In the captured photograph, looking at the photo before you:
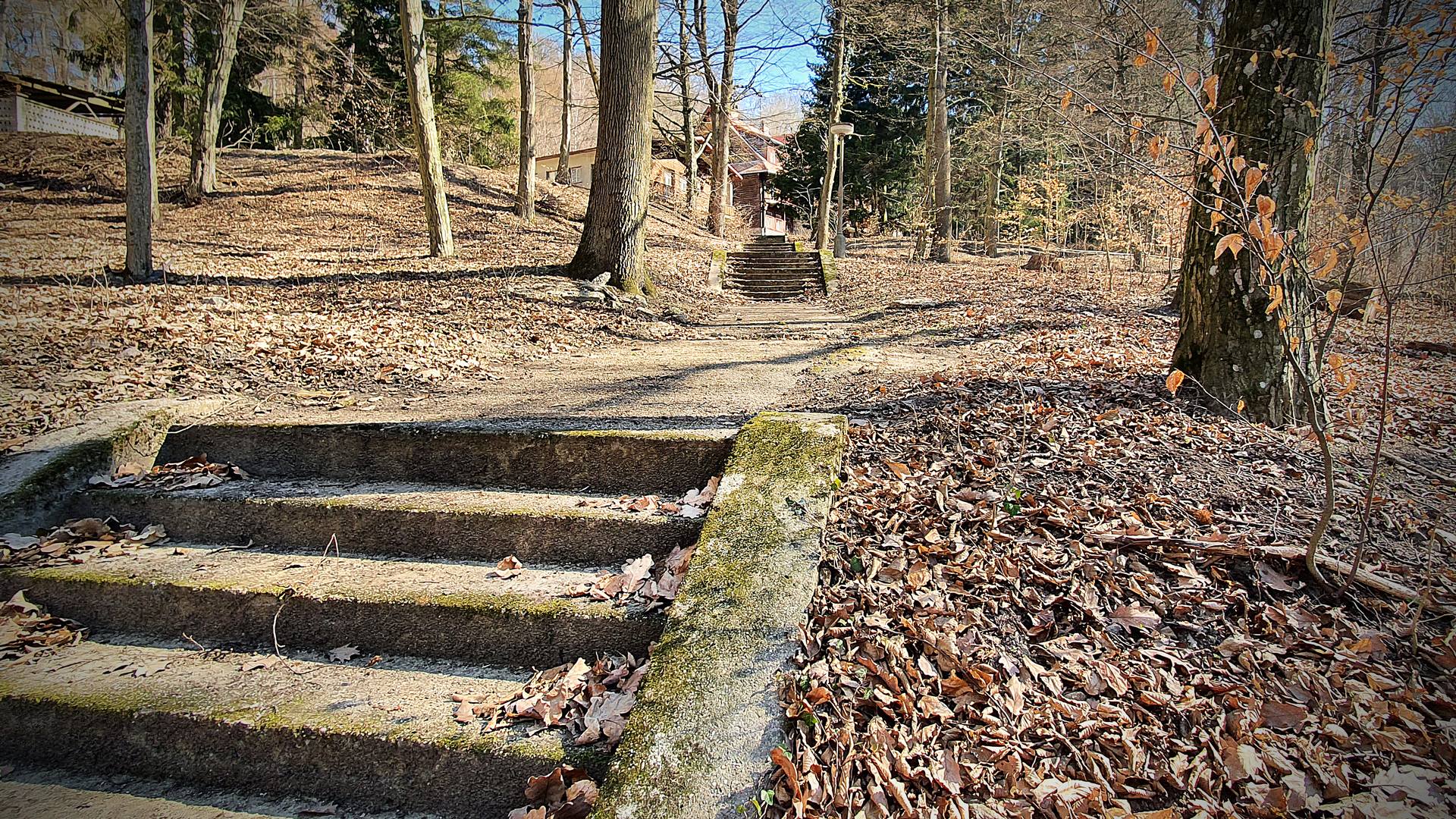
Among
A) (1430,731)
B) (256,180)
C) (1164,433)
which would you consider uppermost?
(256,180)

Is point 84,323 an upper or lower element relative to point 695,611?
upper

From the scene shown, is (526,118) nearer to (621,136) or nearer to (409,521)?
(621,136)

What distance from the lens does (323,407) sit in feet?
13.9

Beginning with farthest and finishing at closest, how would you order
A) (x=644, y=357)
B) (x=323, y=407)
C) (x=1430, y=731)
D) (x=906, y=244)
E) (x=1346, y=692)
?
(x=906, y=244)
(x=644, y=357)
(x=323, y=407)
(x=1346, y=692)
(x=1430, y=731)

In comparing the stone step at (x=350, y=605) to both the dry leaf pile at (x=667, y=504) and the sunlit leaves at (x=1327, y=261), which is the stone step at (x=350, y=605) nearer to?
the dry leaf pile at (x=667, y=504)

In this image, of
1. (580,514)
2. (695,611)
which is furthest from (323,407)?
(695,611)

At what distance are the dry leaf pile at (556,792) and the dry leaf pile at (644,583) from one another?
0.68m

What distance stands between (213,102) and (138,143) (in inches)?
298

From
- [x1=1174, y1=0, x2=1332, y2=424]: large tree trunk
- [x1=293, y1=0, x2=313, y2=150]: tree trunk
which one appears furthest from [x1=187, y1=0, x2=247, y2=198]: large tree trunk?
[x1=1174, y1=0, x2=1332, y2=424]: large tree trunk

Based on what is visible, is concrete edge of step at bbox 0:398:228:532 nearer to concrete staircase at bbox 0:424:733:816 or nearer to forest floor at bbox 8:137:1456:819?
concrete staircase at bbox 0:424:733:816

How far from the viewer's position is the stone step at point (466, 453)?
331 centimetres

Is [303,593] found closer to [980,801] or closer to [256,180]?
[980,801]

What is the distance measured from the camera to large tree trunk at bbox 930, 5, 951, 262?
1809cm

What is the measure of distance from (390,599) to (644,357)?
3952 millimetres
